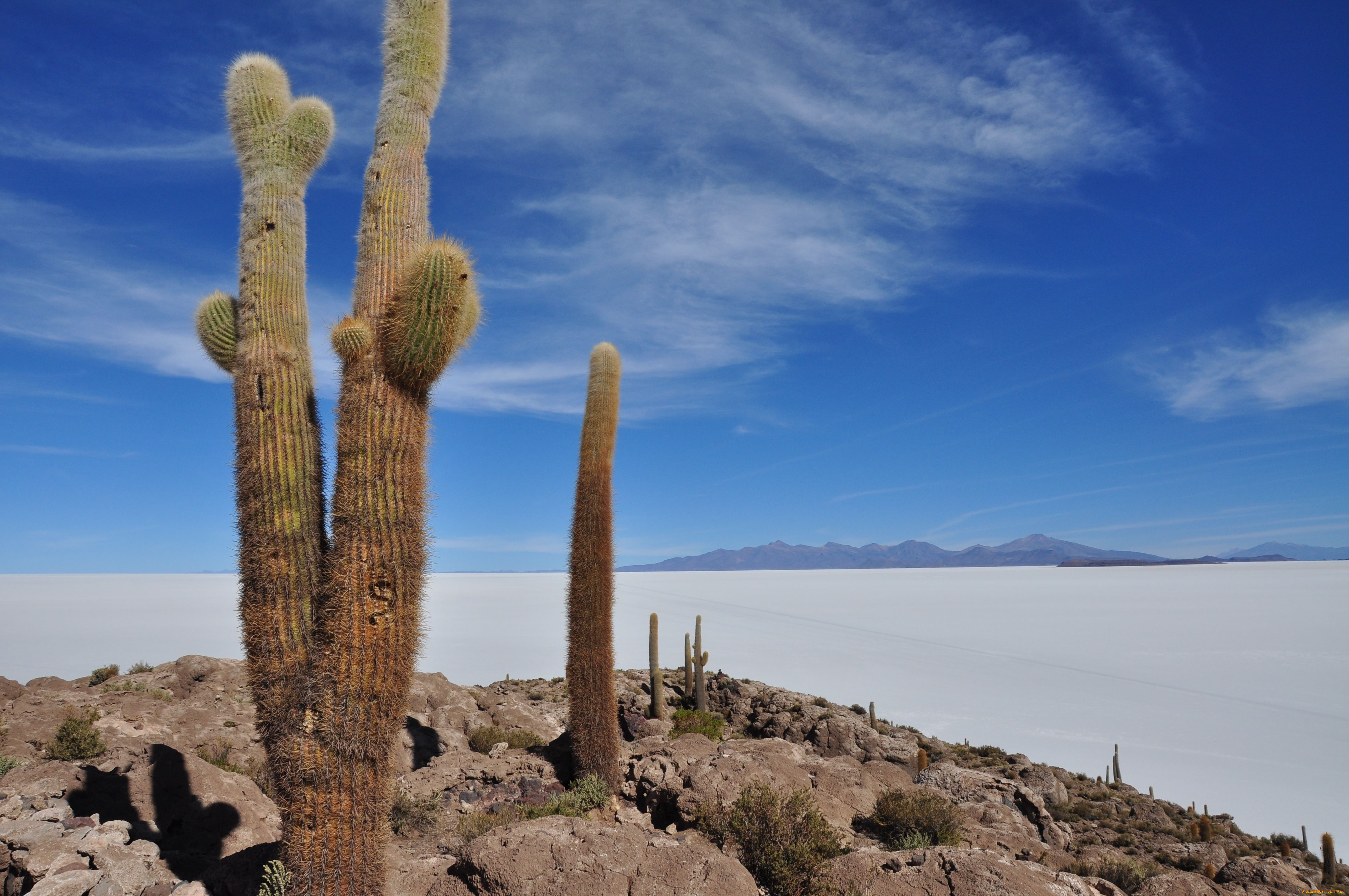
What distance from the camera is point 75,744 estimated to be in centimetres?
1141

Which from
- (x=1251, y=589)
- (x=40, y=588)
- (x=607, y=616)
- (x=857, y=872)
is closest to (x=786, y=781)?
(x=857, y=872)

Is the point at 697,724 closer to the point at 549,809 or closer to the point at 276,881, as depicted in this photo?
the point at 549,809

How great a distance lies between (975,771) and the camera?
1406 centimetres

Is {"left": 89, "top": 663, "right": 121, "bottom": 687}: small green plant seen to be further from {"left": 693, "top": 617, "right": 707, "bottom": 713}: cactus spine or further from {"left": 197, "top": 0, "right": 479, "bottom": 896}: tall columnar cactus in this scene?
{"left": 197, "top": 0, "right": 479, "bottom": 896}: tall columnar cactus

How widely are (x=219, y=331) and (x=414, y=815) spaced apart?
644 cm

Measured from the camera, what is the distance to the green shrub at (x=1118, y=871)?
8.88m

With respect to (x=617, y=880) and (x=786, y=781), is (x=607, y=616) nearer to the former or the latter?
(x=786, y=781)

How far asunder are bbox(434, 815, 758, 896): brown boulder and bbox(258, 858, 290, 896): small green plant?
1319 mm

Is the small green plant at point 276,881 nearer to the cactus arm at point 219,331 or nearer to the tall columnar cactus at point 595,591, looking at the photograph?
the cactus arm at point 219,331

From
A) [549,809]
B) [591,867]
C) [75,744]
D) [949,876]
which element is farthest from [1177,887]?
[75,744]

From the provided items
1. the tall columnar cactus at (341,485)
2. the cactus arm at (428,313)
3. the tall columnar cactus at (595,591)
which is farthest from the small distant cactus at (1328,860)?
the cactus arm at (428,313)

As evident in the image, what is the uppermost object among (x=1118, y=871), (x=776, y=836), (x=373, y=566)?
(x=373, y=566)

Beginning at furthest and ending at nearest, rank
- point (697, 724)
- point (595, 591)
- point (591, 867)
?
point (697, 724) → point (595, 591) → point (591, 867)

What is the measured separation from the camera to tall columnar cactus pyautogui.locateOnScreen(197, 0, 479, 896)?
5754mm
